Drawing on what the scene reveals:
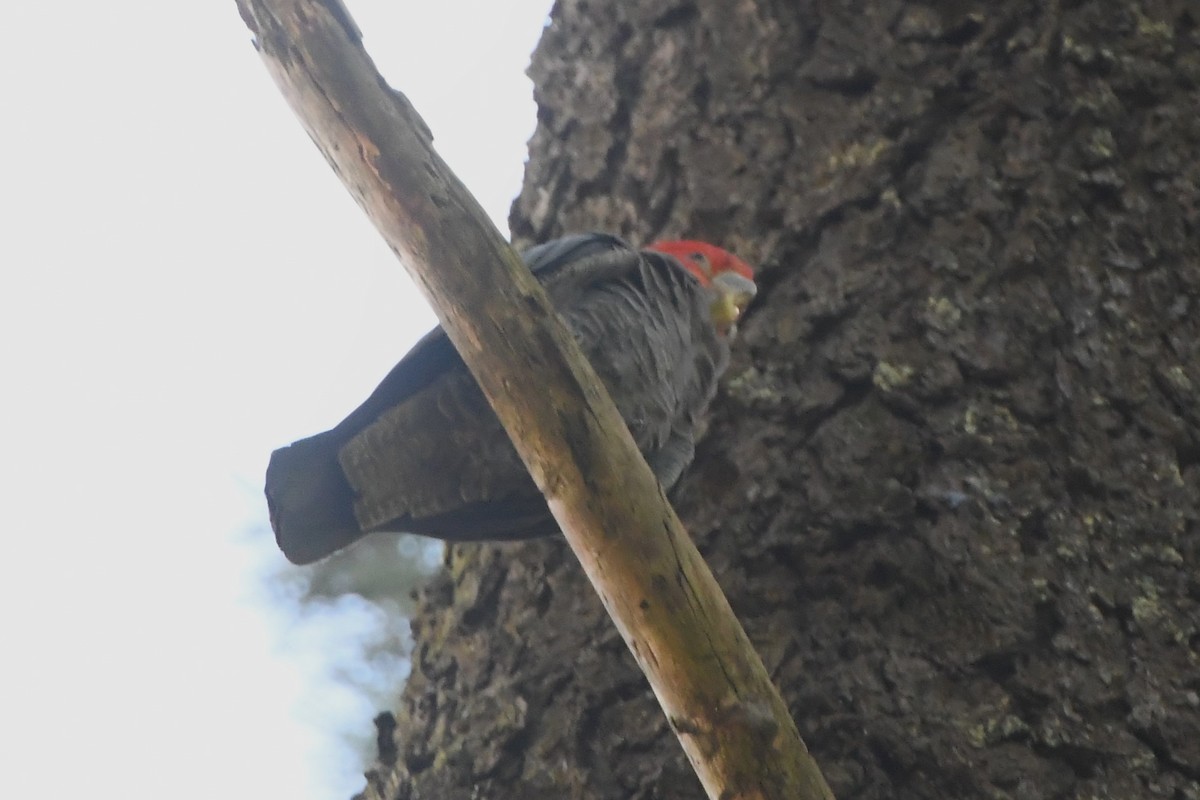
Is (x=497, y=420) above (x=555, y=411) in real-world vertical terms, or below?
above

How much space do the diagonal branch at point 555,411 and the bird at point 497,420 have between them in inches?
12.3

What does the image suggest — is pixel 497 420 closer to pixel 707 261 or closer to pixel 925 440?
pixel 707 261

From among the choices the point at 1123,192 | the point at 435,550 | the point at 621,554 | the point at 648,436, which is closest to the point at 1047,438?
the point at 1123,192

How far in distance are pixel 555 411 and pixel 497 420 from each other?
345 mm

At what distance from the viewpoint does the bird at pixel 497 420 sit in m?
1.38

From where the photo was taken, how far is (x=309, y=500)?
1.36 m

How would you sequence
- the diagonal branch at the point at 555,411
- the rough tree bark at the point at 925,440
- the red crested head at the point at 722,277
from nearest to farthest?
the diagonal branch at the point at 555,411
the rough tree bark at the point at 925,440
the red crested head at the point at 722,277

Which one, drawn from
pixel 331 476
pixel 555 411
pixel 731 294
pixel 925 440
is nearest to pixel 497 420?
pixel 331 476

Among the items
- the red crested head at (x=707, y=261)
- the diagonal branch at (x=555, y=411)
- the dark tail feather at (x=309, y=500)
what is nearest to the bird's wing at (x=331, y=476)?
the dark tail feather at (x=309, y=500)

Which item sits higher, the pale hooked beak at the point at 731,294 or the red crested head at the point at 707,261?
the red crested head at the point at 707,261

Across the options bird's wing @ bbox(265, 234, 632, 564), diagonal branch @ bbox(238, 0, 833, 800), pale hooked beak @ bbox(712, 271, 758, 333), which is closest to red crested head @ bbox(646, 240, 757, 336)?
pale hooked beak @ bbox(712, 271, 758, 333)

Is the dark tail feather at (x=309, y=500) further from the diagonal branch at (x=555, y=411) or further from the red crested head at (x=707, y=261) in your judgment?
the red crested head at (x=707, y=261)

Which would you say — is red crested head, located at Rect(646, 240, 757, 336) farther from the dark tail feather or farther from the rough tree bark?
the dark tail feather

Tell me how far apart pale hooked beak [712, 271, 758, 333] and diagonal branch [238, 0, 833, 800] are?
0.59 m
